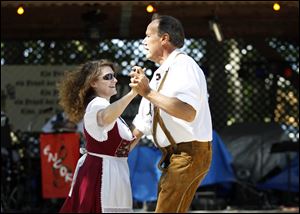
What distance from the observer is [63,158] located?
400 inches

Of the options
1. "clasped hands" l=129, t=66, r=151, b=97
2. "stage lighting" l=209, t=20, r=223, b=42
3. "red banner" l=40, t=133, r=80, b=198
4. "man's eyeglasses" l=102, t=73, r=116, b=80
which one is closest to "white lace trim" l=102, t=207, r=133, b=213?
"man's eyeglasses" l=102, t=73, r=116, b=80

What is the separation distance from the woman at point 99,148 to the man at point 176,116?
Answer: 348 mm

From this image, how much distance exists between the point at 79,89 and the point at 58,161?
5316 millimetres

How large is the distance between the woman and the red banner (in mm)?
5037

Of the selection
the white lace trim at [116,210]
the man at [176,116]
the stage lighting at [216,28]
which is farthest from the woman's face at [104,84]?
the stage lighting at [216,28]

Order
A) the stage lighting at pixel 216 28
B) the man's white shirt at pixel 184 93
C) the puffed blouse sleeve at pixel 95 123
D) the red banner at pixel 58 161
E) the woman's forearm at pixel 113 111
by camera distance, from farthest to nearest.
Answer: the stage lighting at pixel 216 28, the red banner at pixel 58 161, the puffed blouse sleeve at pixel 95 123, the woman's forearm at pixel 113 111, the man's white shirt at pixel 184 93

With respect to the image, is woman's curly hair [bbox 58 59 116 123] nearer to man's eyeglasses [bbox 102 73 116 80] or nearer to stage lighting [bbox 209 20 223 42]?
man's eyeglasses [bbox 102 73 116 80]

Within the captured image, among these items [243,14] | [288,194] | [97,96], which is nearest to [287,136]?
[288,194]

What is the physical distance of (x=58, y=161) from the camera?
1023 centimetres

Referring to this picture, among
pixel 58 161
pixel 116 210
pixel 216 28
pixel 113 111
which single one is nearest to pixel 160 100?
pixel 113 111

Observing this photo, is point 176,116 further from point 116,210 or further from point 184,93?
point 116,210

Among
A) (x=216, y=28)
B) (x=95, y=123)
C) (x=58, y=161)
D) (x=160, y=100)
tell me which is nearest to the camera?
(x=160, y=100)

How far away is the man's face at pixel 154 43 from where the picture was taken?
4.57 m

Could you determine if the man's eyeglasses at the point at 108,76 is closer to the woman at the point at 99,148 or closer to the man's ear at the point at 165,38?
the woman at the point at 99,148
